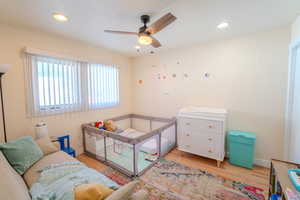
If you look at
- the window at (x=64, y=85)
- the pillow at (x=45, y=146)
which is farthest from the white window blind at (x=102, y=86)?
the pillow at (x=45, y=146)

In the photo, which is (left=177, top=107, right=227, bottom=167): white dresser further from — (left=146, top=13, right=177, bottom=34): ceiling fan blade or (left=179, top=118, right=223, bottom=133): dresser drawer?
(left=146, top=13, right=177, bottom=34): ceiling fan blade

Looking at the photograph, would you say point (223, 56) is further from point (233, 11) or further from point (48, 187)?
point (48, 187)

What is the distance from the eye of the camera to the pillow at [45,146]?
6.17 ft

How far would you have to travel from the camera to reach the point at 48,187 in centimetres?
122

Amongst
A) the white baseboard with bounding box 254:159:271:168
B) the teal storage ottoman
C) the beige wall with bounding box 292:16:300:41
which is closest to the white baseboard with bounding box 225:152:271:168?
the white baseboard with bounding box 254:159:271:168

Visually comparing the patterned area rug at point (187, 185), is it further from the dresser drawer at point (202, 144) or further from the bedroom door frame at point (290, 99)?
the bedroom door frame at point (290, 99)

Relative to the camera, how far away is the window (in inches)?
83.7

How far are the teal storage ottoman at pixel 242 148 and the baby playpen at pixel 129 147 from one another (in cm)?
122

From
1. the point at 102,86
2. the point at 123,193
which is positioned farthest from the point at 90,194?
the point at 102,86

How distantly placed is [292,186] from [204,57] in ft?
7.77

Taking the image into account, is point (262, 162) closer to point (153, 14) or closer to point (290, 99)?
point (290, 99)

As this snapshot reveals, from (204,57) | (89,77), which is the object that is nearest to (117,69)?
(89,77)

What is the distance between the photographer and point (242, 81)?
2.38 meters

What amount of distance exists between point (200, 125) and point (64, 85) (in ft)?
8.97
